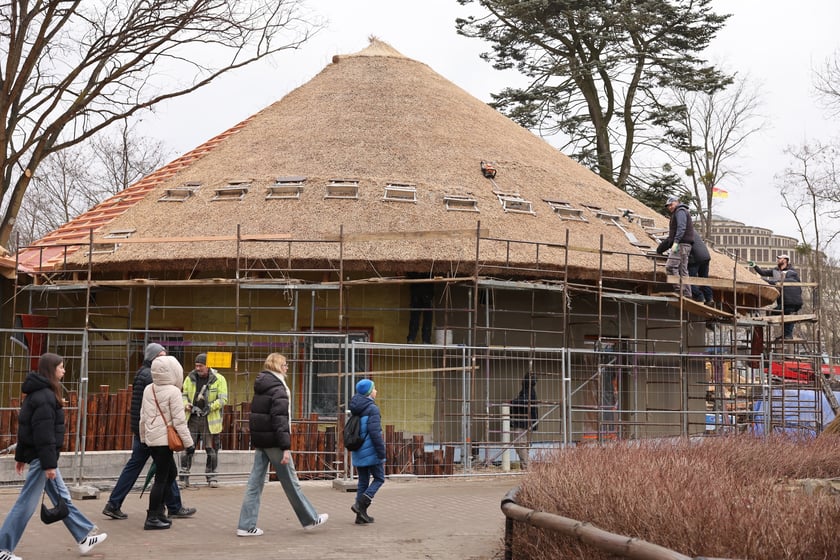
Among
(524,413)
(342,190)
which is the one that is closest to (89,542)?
(524,413)

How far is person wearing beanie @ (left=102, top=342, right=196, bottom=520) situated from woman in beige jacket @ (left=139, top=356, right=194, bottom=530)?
0.90 feet

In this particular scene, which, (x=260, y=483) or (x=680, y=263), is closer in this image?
(x=260, y=483)

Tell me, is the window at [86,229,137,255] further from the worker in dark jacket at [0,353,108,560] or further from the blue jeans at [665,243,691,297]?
the worker in dark jacket at [0,353,108,560]

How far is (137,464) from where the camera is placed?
1112cm

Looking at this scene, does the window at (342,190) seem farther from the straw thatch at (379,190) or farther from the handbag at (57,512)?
the handbag at (57,512)

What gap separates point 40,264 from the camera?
2056 centimetres

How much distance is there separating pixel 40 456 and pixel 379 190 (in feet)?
44.6

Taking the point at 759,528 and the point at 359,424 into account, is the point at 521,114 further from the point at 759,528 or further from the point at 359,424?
the point at 759,528

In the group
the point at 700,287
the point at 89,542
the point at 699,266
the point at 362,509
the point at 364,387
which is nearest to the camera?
the point at 89,542

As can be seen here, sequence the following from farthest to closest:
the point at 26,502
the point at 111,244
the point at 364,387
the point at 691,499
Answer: the point at 111,244, the point at 364,387, the point at 26,502, the point at 691,499

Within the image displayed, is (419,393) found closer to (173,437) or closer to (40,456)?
A: (173,437)

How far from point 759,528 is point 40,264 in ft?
55.0

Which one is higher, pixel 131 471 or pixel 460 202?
pixel 460 202

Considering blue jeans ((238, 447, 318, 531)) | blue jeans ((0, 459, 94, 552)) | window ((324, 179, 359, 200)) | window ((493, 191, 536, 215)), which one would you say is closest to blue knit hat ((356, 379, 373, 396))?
blue jeans ((238, 447, 318, 531))
